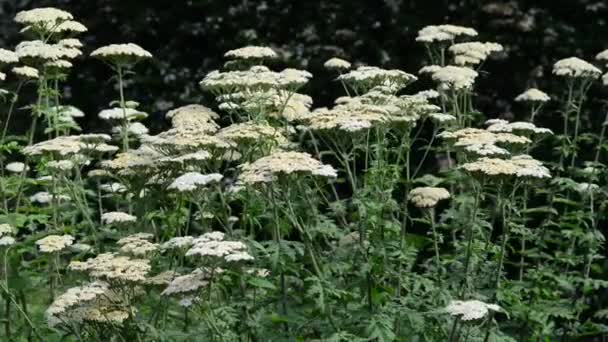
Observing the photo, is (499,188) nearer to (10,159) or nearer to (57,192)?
(57,192)

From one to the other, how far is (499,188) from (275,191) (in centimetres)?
100

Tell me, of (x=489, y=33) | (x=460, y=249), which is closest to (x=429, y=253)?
(x=489, y=33)

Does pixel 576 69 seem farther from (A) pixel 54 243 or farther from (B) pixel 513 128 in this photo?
(A) pixel 54 243

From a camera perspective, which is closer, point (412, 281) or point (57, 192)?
point (412, 281)

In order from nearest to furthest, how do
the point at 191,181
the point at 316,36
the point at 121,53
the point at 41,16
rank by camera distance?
the point at 191,181, the point at 121,53, the point at 41,16, the point at 316,36

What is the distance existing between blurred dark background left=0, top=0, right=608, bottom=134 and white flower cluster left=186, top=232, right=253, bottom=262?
5.95 metres

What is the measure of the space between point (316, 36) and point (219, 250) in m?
6.90

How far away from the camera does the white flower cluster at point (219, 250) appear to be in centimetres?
421

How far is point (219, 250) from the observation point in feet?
13.9

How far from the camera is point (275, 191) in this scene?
4.95 metres

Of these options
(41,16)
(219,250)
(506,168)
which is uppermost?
(41,16)

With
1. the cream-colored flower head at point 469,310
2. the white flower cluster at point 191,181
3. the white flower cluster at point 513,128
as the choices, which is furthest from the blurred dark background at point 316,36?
the white flower cluster at point 191,181

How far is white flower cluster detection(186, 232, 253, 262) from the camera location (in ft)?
13.8

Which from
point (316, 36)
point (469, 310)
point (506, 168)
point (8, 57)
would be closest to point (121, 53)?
point (8, 57)
